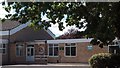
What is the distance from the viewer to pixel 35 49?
46.5m

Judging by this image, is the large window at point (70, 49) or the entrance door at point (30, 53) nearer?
the large window at point (70, 49)

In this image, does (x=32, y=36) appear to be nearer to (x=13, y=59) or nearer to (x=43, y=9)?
(x=13, y=59)

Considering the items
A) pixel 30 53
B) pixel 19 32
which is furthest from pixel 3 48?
pixel 30 53

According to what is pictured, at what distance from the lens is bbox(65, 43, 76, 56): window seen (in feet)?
146

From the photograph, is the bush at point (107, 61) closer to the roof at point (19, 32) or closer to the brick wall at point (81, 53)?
the brick wall at point (81, 53)

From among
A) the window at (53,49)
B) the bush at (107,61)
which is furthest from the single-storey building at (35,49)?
the bush at (107,61)

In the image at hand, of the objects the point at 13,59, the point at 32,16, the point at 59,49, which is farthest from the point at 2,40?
the point at 32,16

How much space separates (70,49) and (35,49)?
5141 millimetres

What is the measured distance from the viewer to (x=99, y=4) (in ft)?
39.8

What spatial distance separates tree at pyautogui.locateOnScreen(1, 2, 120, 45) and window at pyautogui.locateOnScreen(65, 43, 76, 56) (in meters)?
30.5

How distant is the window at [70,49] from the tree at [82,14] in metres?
30.5

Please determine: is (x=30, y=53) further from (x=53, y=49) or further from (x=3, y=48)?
(x=3, y=48)

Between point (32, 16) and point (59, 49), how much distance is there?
31568mm

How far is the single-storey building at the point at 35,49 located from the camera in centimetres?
4400
